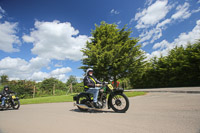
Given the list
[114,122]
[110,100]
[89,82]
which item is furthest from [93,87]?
[114,122]

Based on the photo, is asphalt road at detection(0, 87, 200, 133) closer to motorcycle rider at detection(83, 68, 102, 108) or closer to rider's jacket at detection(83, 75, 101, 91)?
motorcycle rider at detection(83, 68, 102, 108)

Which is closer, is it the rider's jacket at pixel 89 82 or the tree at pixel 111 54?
the rider's jacket at pixel 89 82

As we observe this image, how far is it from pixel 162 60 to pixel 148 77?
→ 5.01m

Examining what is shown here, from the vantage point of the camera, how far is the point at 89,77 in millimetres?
4734

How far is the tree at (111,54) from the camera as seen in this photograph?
14297 millimetres

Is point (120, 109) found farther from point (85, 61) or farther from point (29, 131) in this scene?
point (85, 61)

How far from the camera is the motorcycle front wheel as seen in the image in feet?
13.8

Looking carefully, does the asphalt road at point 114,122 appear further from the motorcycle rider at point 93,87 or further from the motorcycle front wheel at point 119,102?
the motorcycle rider at point 93,87

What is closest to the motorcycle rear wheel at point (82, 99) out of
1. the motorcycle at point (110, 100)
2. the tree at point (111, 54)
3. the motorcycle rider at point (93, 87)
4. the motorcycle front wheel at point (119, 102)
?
the motorcycle at point (110, 100)

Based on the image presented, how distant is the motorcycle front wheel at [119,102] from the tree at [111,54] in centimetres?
970

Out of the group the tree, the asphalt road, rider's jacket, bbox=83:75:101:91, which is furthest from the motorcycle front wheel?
the tree

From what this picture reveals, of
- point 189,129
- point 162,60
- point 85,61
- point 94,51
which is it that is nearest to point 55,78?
point 85,61

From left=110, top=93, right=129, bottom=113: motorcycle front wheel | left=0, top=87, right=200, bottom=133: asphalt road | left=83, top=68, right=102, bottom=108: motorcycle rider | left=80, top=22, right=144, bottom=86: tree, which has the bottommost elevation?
left=0, top=87, right=200, bottom=133: asphalt road

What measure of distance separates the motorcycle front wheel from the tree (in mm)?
9700
